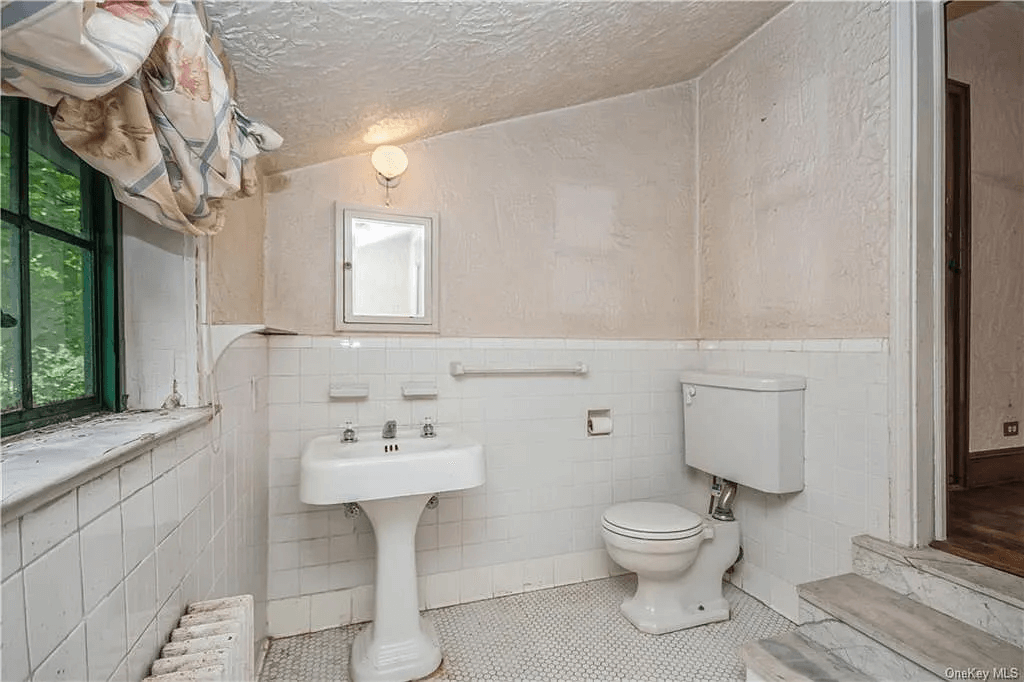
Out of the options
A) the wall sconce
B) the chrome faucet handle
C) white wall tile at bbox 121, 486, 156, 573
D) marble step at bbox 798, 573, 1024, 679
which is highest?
the wall sconce

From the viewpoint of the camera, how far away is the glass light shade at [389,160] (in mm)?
2045

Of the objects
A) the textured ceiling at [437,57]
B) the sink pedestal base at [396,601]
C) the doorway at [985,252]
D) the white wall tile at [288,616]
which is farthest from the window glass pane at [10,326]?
the doorway at [985,252]

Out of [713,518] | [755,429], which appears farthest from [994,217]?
[713,518]

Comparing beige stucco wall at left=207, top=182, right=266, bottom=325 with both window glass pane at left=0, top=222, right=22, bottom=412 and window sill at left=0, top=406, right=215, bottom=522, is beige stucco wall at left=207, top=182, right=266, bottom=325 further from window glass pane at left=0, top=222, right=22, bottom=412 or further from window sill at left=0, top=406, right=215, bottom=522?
window glass pane at left=0, top=222, right=22, bottom=412

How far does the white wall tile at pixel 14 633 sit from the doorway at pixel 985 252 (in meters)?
3.11

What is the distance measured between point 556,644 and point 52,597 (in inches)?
66.9

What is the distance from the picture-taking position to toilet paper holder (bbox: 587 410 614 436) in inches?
94.6

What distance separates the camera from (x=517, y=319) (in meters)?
2.31

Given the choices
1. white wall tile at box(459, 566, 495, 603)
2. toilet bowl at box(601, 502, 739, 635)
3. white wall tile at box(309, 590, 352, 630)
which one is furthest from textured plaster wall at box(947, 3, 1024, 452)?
white wall tile at box(309, 590, 352, 630)

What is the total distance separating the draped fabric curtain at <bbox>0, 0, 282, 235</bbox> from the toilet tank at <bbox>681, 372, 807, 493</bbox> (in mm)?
1920

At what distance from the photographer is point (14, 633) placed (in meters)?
0.53

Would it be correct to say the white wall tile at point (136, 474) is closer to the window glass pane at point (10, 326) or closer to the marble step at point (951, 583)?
the window glass pane at point (10, 326)

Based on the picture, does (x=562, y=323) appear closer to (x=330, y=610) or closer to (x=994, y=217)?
(x=330, y=610)

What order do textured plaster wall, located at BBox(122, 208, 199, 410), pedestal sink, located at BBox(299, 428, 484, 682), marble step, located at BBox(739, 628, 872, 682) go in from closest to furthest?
textured plaster wall, located at BBox(122, 208, 199, 410)
marble step, located at BBox(739, 628, 872, 682)
pedestal sink, located at BBox(299, 428, 484, 682)
